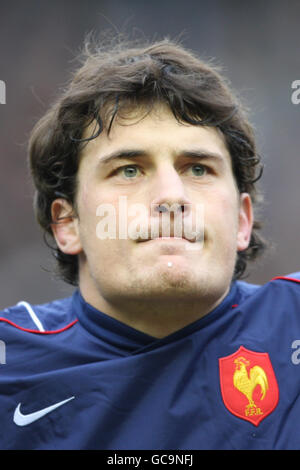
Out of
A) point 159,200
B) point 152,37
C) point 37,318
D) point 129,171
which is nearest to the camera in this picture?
point 159,200

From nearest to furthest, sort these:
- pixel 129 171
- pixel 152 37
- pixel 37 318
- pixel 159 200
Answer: pixel 159 200 → pixel 129 171 → pixel 37 318 → pixel 152 37

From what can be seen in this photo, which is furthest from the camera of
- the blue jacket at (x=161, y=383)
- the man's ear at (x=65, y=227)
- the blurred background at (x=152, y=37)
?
the blurred background at (x=152, y=37)

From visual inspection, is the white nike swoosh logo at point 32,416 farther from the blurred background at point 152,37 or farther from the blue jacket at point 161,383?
the blurred background at point 152,37

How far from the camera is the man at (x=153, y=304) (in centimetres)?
134

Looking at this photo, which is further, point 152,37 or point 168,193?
point 152,37

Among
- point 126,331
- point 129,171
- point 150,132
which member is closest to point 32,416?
point 126,331

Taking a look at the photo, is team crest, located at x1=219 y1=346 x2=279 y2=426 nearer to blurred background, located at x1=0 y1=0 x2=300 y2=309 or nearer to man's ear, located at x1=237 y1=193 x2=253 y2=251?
man's ear, located at x1=237 y1=193 x2=253 y2=251

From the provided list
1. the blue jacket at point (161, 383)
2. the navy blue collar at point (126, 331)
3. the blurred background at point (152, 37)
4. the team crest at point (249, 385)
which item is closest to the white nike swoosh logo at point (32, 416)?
the blue jacket at point (161, 383)

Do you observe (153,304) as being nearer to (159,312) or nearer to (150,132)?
(159,312)

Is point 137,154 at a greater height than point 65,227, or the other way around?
point 137,154

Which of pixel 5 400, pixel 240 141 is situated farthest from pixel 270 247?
pixel 5 400

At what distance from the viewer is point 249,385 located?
138 cm

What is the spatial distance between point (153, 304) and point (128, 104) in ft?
1.71

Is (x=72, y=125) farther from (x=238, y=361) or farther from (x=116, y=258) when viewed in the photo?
(x=238, y=361)
